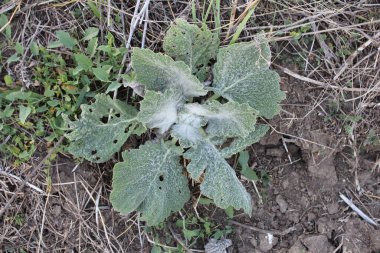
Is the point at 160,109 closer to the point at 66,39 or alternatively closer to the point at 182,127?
the point at 182,127

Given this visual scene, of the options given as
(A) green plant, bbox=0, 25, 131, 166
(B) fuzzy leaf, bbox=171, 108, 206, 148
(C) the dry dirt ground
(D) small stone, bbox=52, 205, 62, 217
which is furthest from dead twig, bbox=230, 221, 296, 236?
(A) green plant, bbox=0, 25, 131, 166

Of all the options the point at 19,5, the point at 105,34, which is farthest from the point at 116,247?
the point at 19,5

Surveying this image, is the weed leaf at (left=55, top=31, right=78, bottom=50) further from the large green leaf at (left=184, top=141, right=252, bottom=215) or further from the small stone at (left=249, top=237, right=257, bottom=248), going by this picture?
the small stone at (left=249, top=237, right=257, bottom=248)

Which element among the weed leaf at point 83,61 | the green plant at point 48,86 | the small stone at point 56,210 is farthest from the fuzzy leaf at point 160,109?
the small stone at point 56,210

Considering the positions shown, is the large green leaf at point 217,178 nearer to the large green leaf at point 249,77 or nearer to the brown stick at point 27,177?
the large green leaf at point 249,77

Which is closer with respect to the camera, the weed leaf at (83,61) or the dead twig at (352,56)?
the weed leaf at (83,61)

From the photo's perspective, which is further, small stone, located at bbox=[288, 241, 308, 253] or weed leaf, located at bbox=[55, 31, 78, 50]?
small stone, located at bbox=[288, 241, 308, 253]

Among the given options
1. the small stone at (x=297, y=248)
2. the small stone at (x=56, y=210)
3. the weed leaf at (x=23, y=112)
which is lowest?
the small stone at (x=297, y=248)

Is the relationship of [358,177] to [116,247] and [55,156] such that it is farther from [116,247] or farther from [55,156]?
[55,156]
